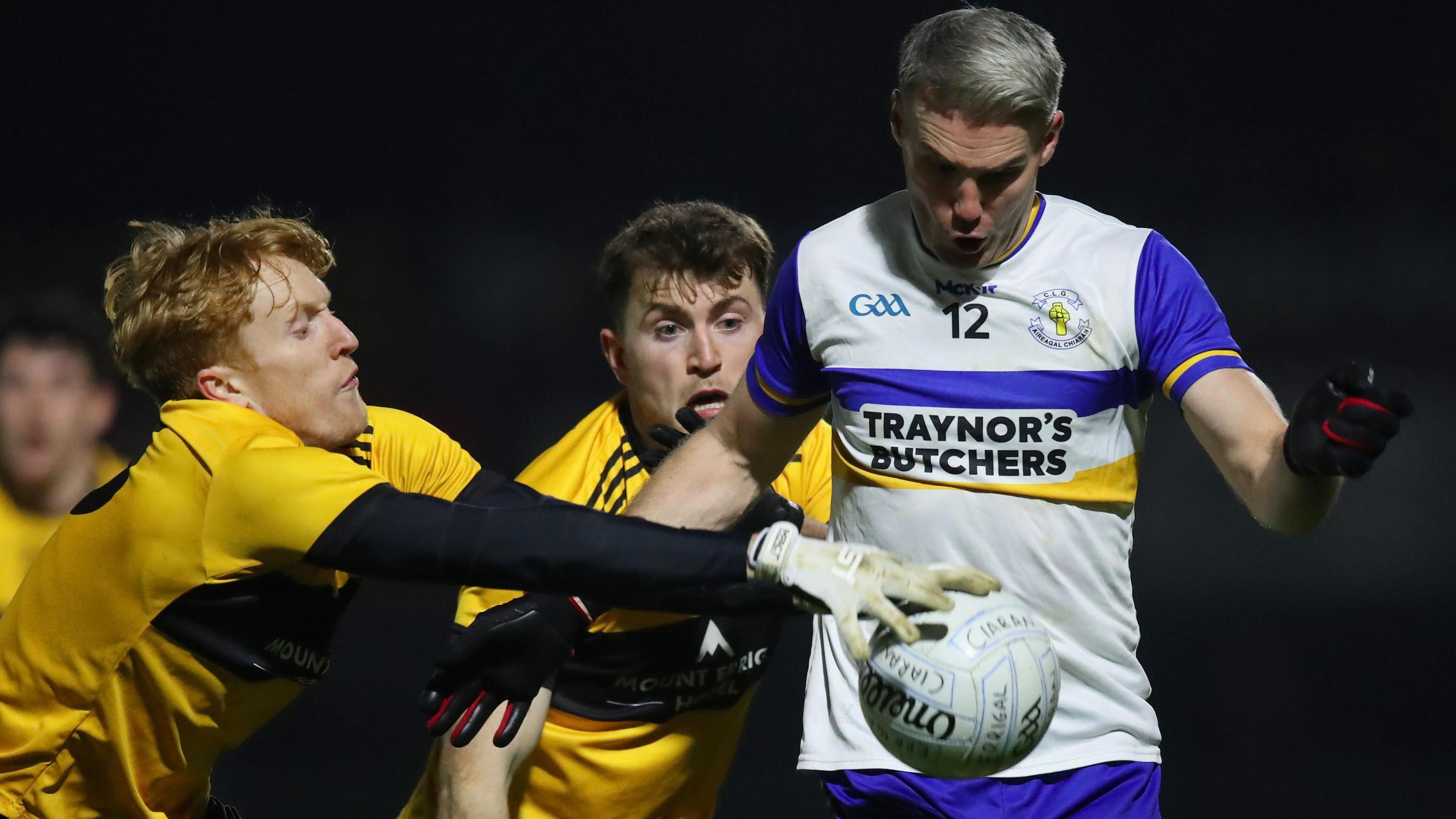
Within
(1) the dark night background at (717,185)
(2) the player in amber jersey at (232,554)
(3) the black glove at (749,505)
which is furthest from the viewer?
(1) the dark night background at (717,185)

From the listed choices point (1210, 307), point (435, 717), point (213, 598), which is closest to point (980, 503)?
point (1210, 307)

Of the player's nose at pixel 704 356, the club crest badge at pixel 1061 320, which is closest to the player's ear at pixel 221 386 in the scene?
the player's nose at pixel 704 356

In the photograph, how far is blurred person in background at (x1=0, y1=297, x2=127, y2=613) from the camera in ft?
15.2

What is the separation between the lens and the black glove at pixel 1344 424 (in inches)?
74.3

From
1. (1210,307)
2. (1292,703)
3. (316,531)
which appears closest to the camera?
(316,531)

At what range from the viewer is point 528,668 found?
246 cm

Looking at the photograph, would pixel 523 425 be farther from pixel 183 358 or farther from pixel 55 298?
pixel 183 358

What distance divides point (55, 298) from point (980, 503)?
4.76 meters

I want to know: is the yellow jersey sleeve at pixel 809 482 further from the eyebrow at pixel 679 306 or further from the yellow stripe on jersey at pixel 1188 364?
the yellow stripe on jersey at pixel 1188 364

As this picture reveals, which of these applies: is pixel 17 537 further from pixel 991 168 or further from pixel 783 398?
pixel 991 168

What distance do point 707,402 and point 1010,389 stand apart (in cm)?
96

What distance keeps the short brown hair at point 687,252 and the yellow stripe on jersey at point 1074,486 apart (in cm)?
91

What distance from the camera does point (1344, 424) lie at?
1.90 metres

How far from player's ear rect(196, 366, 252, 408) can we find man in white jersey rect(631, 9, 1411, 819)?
978mm
